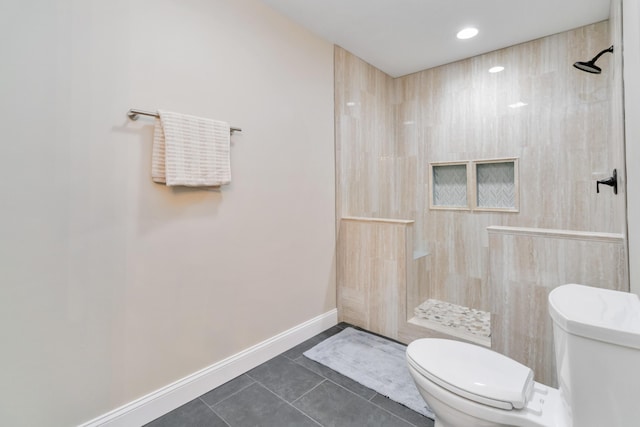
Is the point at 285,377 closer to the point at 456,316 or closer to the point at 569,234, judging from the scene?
the point at 456,316

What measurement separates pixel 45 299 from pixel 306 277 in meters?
1.58

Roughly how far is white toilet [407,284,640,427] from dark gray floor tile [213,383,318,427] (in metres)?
0.72

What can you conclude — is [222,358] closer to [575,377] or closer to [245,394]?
[245,394]

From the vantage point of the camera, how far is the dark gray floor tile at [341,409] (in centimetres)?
152

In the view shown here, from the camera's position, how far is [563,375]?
1006 millimetres

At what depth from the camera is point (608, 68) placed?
221cm

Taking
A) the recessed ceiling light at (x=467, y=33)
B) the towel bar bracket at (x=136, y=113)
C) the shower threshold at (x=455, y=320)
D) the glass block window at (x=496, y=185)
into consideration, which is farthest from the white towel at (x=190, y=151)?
the glass block window at (x=496, y=185)

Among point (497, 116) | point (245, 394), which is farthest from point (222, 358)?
point (497, 116)

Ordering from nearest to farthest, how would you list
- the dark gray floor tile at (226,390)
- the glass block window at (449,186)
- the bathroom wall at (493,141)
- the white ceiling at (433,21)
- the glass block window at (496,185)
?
the dark gray floor tile at (226,390) → the white ceiling at (433,21) → the bathroom wall at (493,141) → the glass block window at (496,185) → the glass block window at (449,186)

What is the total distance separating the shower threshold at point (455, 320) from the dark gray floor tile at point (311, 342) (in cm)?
65

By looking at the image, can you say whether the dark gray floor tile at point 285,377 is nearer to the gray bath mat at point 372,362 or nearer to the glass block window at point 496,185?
the gray bath mat at point 372,362

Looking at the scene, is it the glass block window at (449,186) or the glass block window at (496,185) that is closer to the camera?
the glass block window at (496,185)

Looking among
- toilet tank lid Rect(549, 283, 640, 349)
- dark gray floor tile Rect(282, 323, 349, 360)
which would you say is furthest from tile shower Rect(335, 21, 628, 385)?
toilet tank lid Rect(549, 283, 640, 349)

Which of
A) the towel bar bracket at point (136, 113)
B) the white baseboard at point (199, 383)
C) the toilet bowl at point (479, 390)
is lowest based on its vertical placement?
the white baseboard at point (199, 383)
